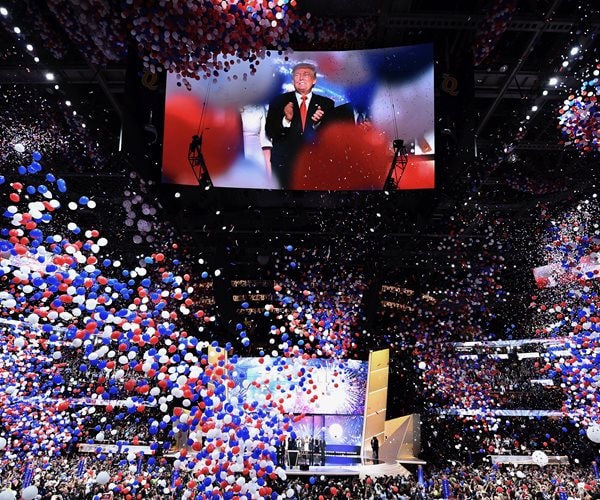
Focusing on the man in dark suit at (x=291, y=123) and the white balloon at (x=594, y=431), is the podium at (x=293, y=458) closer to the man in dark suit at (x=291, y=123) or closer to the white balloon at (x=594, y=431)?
the white balloon at (x=594, y=431)

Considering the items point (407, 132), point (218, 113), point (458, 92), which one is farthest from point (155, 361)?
point (458, 92)

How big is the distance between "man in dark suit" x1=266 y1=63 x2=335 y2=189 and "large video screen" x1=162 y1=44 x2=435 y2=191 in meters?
0.01

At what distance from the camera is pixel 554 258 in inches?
363

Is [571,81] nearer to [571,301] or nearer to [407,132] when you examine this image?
[407,132]

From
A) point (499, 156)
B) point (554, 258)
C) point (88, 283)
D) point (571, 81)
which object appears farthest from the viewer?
point (554, 258)

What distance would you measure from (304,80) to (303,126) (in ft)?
1.67

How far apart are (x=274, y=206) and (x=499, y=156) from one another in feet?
10.5

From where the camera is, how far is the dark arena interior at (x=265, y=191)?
4.14 meters

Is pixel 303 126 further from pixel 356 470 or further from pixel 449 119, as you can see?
pixel 356 470

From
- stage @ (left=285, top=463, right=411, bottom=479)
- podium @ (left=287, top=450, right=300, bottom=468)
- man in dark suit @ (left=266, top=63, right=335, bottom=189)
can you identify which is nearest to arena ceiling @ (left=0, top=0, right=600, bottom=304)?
man in dark suit @ (left=266, top=63, right=335, bottom=189)

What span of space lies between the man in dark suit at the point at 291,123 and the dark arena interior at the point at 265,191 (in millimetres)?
26

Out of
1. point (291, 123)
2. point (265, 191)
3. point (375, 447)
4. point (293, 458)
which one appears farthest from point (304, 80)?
point (375, 447)

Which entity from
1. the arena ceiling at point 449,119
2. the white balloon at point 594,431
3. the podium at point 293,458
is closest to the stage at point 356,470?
the podium at point 293,458

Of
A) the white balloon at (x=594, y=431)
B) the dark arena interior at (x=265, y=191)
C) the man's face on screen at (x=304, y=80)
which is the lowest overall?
the white balloon at (x=594, y=431)
